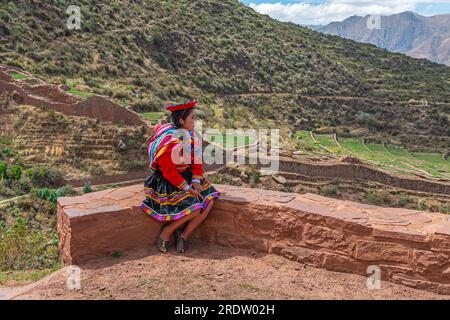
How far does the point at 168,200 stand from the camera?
4.62 metres

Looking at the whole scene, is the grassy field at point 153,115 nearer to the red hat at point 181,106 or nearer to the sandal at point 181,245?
the red hat at point 181,106

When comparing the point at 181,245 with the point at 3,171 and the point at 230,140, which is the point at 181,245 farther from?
the point at 230,140

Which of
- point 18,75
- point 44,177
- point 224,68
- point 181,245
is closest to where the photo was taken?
point 181,245

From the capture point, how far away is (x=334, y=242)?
423cm

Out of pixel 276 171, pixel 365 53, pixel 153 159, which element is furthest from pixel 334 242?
pixel 365 53

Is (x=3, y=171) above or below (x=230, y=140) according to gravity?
below

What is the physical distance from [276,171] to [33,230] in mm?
12504

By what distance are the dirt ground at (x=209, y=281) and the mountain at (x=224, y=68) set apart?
21677 millimetres

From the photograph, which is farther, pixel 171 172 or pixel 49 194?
pixel 49 194

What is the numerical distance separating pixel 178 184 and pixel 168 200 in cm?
20

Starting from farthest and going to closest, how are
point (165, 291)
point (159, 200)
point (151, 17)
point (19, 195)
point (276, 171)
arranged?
point (151, 17) < point (276, 171) < point (19, 195) < point (159, 200) < point (165, 291)

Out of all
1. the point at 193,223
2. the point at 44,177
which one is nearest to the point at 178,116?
the point at 193,223

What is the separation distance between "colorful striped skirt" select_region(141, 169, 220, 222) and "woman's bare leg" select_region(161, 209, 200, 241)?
0.17ft

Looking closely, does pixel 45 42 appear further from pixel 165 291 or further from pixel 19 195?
pixel 165 291
